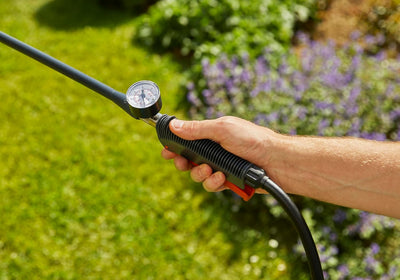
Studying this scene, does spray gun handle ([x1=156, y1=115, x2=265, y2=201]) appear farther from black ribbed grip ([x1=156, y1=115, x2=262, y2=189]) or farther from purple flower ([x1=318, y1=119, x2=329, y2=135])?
purple flower ([x1=318, y1=119, x2=329, y2=135])

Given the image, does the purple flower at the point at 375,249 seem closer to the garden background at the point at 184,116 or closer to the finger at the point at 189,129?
the garden background at the point at 184,116

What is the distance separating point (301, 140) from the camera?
1906 millimetres

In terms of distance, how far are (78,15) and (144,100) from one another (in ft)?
14.0

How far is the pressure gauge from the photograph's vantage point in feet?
5.49

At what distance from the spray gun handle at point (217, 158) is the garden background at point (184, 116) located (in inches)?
54.7

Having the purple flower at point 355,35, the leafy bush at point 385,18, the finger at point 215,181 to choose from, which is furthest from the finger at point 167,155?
the leafy bush at point 385,18

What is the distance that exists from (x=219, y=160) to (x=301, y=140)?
50cm

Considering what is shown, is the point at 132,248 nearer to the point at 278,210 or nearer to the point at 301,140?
the point at 278,210

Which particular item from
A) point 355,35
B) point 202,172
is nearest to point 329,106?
point 355,35

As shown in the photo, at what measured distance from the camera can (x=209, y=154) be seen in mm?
1666

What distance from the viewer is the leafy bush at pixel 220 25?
13.7 ft

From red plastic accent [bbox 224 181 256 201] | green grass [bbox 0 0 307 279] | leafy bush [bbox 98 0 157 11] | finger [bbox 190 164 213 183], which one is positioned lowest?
green grass [bbox 0 0 307 279]

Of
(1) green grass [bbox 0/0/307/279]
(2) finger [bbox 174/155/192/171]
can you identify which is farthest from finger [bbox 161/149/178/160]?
(1) green grass [bbox 0/0/307/279]

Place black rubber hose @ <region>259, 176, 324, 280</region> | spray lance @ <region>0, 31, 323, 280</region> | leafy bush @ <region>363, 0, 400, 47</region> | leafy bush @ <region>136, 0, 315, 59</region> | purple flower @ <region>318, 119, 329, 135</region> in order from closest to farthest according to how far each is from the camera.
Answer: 1. black rubber hose @ <region>259, 176, 324, 280</region>
2. spray lance @ <region>0, 31, 323, 280</region>
3. purple flower @ <region>318, 119, 329, 135</region>
4. leafy bush @ <region>136, 0, 315, 59</region>
5. leafy bush @ <region>363, 0, 400, 47</region>
